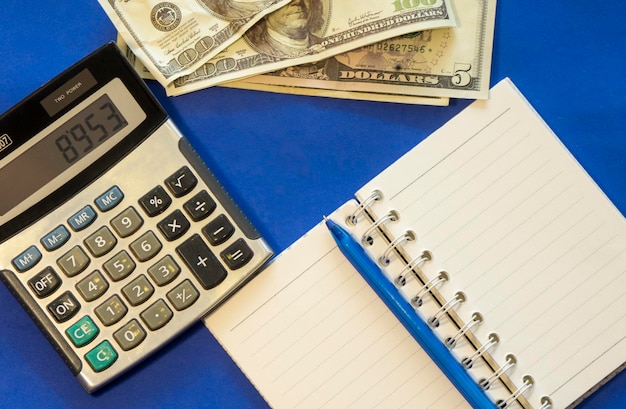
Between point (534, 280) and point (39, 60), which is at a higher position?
point (39, 60)

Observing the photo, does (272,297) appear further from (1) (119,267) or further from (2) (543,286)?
(2) (543,286)

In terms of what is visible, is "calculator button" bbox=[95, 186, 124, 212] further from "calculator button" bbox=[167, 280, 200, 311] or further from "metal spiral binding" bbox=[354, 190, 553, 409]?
"metal spiral binding" bbox=[354, 190, 553, 409]

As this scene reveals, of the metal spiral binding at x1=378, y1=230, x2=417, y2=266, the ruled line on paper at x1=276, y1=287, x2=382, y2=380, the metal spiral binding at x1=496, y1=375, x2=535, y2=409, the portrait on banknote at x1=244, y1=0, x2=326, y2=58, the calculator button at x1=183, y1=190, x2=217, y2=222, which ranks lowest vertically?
the metal spiral binding at x1=496, y1=375, x2=535, y2=409

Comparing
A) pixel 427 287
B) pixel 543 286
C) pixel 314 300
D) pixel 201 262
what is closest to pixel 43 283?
pixel 201 262

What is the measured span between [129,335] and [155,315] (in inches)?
1.1

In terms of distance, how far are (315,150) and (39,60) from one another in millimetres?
278

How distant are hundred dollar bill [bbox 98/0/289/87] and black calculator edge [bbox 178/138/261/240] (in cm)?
8

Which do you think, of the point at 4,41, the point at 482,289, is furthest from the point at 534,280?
the point at 4,41

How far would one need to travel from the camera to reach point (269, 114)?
642 millimetres

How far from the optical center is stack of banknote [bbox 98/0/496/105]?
0.63 metres

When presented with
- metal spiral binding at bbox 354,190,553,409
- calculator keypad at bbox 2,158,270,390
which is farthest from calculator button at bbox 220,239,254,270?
metal spiral binding at bbox 354,190,553,409

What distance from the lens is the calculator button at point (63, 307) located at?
22.9 inches

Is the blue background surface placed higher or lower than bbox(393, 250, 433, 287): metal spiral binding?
higher

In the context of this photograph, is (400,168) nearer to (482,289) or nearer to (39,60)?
(482,289)
